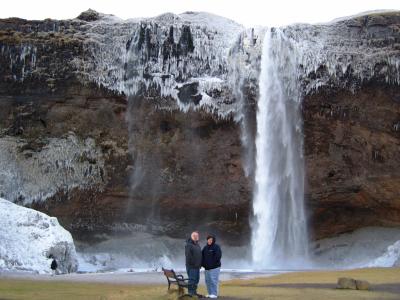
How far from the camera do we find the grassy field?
15367 mm

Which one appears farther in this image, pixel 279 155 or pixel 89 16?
pixel 89 16

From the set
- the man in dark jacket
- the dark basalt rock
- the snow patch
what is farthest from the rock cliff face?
the man in dark jacket

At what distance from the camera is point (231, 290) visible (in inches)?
674

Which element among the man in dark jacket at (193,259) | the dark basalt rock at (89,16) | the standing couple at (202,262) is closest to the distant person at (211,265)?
the standing couple at (202,262)

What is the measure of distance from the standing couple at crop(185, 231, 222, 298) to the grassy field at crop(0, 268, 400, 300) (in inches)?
20.4

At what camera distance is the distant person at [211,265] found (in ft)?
48.7

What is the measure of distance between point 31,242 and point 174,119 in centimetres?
1392

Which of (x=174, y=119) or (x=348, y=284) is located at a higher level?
(x=174, y=119)

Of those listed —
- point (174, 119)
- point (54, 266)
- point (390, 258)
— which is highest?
point (174, 119)

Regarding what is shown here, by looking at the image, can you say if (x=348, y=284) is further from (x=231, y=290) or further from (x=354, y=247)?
(x=354, y=247)

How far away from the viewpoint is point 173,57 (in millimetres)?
38375

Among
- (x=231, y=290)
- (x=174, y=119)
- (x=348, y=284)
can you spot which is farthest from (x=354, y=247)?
(x=231, y=290)

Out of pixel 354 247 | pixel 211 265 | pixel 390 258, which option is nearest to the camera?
pixel 211 265

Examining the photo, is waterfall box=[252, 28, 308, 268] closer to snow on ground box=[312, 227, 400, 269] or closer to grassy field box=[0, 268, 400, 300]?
snow on ground box=[312, 227, 400, 269]
